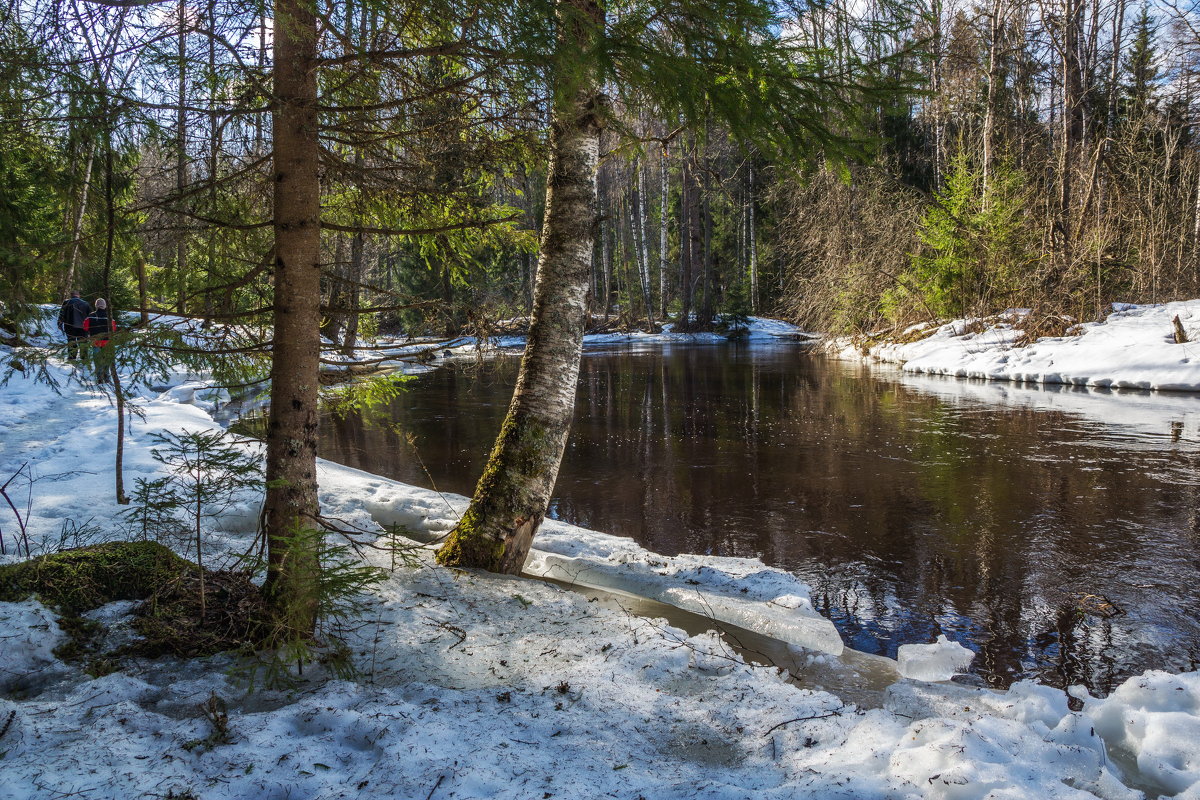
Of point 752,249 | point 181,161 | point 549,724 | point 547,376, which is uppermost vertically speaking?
point 752,249

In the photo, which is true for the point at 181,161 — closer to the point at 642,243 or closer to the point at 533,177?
the point at 533,177

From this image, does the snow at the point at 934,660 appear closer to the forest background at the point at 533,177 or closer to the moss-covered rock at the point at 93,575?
the forest background at the point at 533,177

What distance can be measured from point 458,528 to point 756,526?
325cm

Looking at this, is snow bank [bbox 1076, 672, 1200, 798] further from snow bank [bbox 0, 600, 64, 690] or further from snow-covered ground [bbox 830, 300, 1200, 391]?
snow-covered ground [bbox 830, 300, 1200, 391]

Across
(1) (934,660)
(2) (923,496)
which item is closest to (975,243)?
(2) (923,496)

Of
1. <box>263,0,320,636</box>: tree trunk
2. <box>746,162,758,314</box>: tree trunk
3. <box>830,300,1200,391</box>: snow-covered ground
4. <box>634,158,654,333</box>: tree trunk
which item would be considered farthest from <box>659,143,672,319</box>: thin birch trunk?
<box>263,0,320,636</box>: tree trunk

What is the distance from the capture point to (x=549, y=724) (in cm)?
259

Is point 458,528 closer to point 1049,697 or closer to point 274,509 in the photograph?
A: point 274,509

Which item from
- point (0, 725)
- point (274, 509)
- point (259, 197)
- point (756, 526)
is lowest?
point (756, 526)

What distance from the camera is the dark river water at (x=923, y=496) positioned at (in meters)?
4.30

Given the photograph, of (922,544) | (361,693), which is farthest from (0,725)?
(922,544)

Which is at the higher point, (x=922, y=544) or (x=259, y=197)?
(x=259, y=197)

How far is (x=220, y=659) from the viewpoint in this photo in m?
2.94

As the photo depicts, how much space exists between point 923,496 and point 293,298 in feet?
21.9
